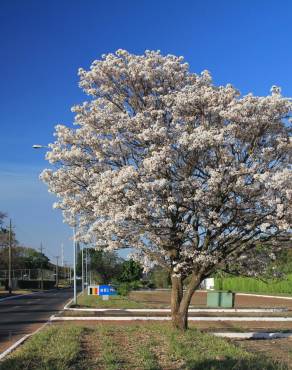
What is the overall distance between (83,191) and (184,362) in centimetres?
747

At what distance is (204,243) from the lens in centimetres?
1584

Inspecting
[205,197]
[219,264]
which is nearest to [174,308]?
[219,264]

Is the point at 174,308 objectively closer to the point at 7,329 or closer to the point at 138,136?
the point at 138,136

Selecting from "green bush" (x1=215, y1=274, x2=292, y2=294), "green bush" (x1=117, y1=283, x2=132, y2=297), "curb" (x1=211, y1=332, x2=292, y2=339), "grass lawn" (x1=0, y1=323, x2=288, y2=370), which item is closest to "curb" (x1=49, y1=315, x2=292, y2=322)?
"curb" (x1=211, y1=332, x2=292, y2=339)

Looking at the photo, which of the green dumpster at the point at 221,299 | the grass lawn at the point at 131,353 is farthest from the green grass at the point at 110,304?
the grass lawn at the point at 131,353

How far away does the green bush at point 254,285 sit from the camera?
57.6 metres

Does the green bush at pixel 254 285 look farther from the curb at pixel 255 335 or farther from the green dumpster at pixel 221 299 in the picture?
the curb at pixel 255 335

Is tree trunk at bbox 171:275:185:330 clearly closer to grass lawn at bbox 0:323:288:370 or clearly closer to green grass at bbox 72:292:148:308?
grass lawn at bbox 0:323:288:370

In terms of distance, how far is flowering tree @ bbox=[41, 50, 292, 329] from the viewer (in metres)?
14.3

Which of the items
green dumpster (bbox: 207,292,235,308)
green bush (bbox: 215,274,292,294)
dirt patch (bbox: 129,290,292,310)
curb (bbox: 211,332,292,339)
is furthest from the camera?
green bush (bbox: 215,274,292,294)

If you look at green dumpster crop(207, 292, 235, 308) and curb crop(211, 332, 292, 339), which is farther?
green dumpster crop(207, 292, 235, 308)

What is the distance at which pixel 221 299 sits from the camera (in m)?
34.9

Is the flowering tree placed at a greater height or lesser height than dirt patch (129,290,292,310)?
greater

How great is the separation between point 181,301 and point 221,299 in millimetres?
18350
